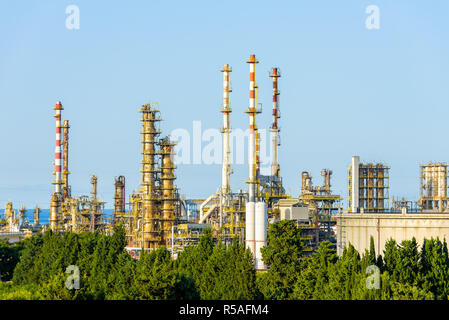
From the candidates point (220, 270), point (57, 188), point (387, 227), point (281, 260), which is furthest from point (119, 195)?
point (220, 270)

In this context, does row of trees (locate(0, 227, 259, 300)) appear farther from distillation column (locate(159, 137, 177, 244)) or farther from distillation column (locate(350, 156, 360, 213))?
distillation column (locate(350, 156, 360, 213))

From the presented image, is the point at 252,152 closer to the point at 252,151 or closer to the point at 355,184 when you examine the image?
the point at 252,151

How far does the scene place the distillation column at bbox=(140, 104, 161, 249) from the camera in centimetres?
9012

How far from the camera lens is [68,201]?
108062 mm

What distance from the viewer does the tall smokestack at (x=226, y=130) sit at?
9138 cm

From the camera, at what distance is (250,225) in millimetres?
81938

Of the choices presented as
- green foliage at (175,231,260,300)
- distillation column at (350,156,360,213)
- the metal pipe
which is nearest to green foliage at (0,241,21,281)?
the metal pipe

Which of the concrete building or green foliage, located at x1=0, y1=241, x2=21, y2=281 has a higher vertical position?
the concrete building

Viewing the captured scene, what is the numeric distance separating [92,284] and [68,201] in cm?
5128

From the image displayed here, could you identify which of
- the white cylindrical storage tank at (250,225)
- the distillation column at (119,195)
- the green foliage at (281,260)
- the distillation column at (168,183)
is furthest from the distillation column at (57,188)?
the green foliage at (281,260)

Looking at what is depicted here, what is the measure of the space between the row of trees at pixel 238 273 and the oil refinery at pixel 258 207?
13406mm

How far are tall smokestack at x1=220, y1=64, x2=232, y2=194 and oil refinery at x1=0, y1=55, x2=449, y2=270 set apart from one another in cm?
10
